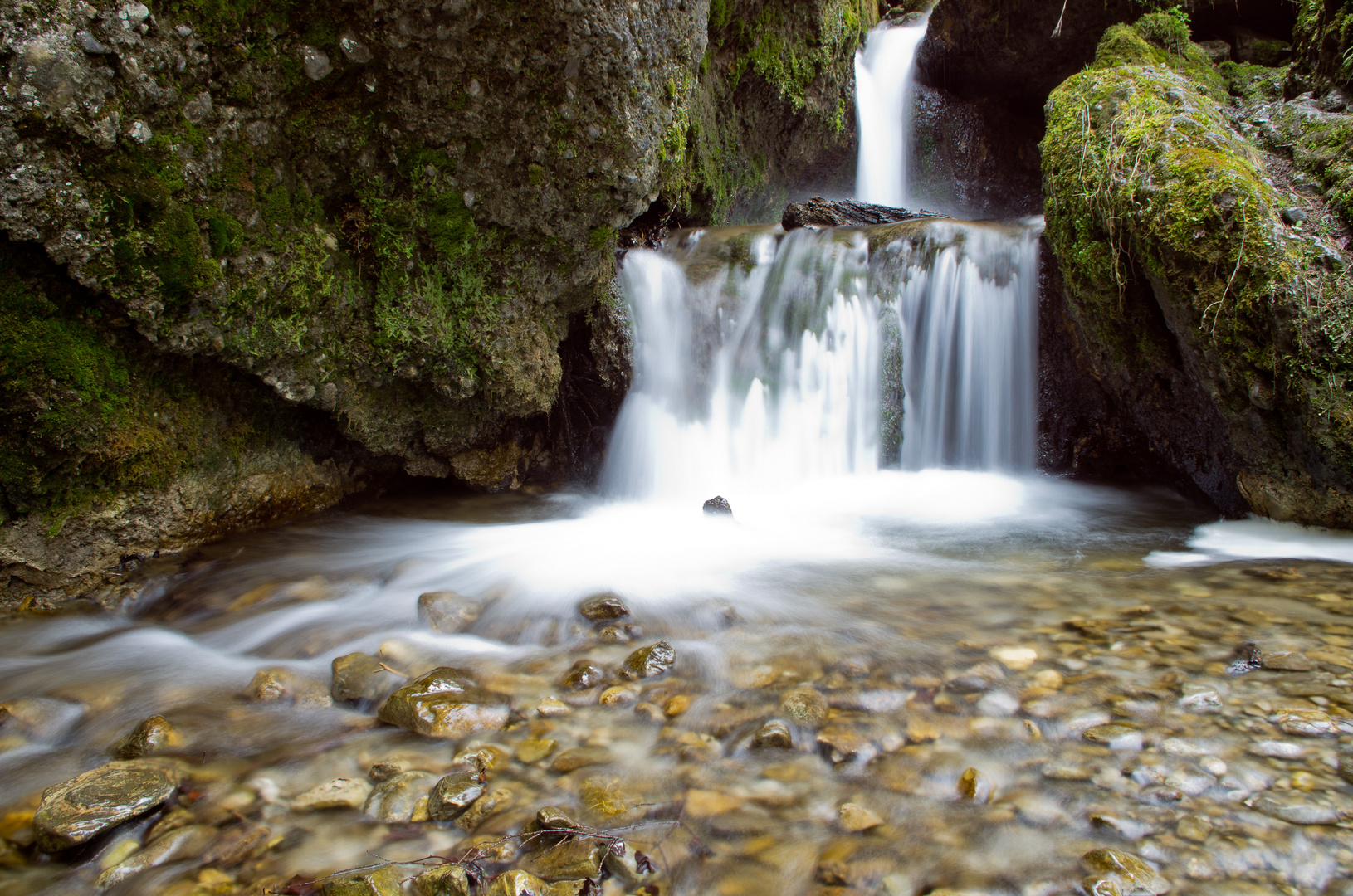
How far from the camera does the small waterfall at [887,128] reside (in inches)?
483

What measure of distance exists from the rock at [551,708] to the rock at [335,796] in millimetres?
642

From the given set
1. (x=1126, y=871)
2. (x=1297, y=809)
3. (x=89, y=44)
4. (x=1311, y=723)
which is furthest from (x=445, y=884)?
(x=89, y=44)

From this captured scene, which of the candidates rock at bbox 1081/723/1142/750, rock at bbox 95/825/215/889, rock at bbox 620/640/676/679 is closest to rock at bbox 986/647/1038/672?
rock at bbox 1081/723/1142/750

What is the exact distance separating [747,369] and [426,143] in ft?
12.8

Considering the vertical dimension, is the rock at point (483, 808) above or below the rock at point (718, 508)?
below

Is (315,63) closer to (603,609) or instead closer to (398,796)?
(603,609)

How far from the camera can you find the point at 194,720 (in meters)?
2.63

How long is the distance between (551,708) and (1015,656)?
6.21ft

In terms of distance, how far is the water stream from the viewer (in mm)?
1853

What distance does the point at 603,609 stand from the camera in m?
3.54

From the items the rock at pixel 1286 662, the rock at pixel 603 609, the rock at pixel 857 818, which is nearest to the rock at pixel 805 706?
the rock at pixel 857 818

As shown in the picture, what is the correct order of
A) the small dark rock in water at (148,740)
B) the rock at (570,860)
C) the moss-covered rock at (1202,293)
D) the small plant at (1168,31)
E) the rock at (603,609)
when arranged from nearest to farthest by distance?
the rock at (570,860) < the small dark rock in water at (148,740) < the rock at (603,609) < the moss-covered rock at (1202,293) < the small plant at (1168,31)

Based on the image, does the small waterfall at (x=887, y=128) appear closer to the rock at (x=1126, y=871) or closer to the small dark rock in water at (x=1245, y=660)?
the small dark rock in water at (x=1245, y=660)

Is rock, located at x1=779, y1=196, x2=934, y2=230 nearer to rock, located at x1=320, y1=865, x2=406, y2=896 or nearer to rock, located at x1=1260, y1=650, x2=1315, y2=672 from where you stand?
rock, located at x1=1260, y1=650, x2=1315, y2=672
